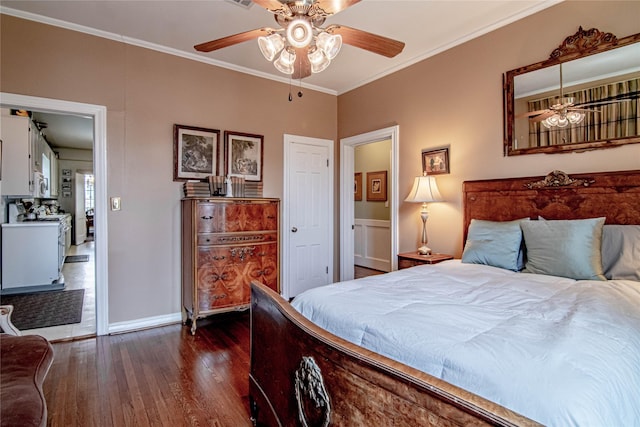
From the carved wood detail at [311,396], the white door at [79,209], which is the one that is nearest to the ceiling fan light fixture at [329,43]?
the carved wood detail at [311,396]

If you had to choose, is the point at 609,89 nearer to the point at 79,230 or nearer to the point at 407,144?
the point at 407,144

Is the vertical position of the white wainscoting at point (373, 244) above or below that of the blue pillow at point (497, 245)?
below

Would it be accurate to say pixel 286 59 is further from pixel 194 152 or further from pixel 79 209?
pixel 79 209

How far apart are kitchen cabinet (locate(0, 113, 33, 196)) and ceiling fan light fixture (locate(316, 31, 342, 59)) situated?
16.6ft

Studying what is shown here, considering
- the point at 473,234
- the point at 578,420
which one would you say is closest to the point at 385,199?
the point at 473,234

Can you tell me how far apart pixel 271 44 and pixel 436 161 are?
80.8 inches

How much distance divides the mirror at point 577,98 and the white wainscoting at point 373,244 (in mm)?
3159

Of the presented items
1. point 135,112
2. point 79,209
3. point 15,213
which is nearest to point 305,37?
point 135,112

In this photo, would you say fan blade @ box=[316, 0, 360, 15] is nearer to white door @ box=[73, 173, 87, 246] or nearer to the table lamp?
the table lamp

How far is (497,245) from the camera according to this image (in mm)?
2375

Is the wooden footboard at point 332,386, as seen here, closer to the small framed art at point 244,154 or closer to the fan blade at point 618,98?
the small framed art at point 244,154

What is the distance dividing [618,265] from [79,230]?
11168mm

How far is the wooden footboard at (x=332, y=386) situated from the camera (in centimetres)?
74

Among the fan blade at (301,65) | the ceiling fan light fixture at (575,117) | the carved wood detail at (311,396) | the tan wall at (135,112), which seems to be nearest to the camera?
the carved wood detail at (311,396)
